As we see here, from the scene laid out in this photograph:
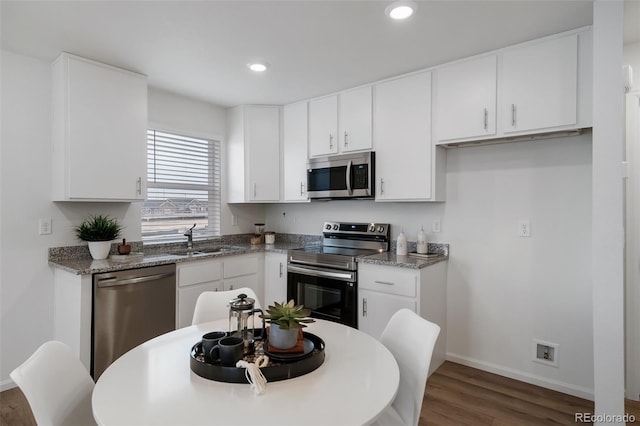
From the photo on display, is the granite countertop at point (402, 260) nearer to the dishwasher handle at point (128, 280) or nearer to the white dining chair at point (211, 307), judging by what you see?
the white dining chair at point (211, 307)

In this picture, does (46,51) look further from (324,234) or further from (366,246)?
(366,246)

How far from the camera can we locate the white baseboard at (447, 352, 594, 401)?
8.31 ft

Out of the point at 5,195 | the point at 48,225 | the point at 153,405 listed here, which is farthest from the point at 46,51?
the point at 153,405

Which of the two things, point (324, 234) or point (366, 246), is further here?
point (324, 234)

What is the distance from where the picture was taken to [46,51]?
2.61 m

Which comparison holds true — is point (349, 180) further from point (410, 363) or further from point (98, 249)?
point (98, 249)

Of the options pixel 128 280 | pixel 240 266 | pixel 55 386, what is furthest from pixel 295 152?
pixel 55 386

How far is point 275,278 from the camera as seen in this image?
365cm

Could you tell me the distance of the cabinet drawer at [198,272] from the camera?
302 centimetres

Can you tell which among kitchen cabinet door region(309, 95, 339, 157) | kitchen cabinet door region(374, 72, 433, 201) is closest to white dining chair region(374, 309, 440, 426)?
kitchen cabinet door region(374, 72, 433, 201)

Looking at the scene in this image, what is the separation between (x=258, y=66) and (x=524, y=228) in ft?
7.93

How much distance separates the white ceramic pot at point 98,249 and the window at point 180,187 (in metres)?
0.57

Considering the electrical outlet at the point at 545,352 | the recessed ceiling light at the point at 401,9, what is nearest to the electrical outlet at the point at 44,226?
the recessed ceiling light at the point at 401,9

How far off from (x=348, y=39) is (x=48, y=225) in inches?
104
